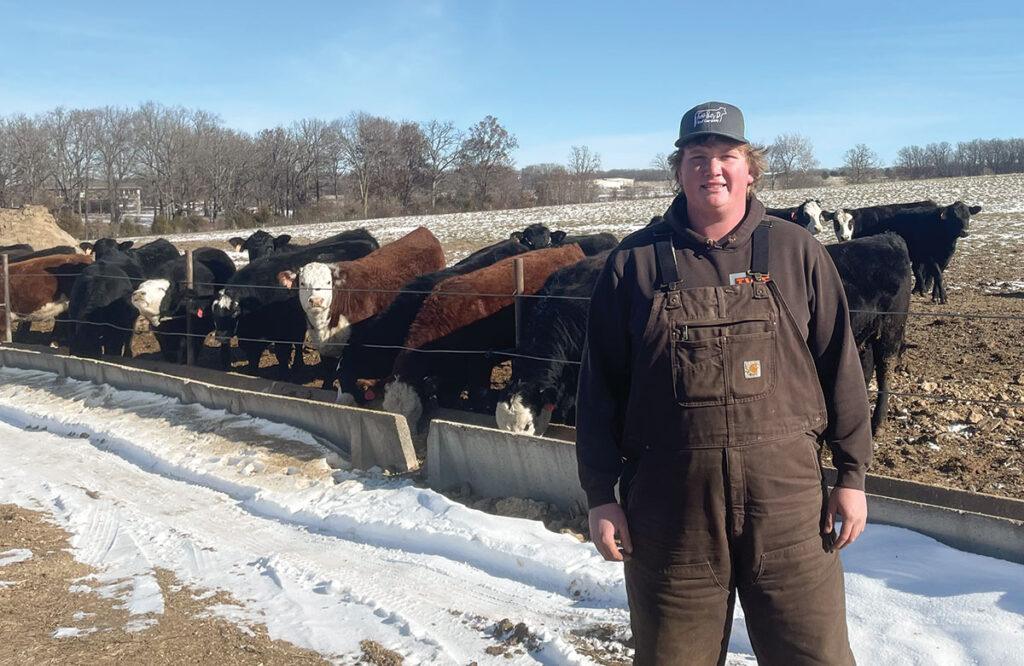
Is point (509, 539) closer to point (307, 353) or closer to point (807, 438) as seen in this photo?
point (807, 438)

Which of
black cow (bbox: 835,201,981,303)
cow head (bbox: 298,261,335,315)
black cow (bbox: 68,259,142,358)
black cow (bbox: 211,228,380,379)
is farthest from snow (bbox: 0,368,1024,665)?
black cow (bbox: 835,201,981,303)

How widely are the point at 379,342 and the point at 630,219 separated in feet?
98.1

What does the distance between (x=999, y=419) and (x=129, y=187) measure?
82891 millimetres

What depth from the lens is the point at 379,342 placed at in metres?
9.59

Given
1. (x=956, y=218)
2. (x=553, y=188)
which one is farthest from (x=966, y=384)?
(x=553, y=188)

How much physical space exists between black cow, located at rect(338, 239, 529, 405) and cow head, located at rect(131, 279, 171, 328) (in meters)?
3.76

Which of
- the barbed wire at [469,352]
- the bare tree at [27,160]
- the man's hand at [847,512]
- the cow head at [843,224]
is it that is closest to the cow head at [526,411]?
the barbed wire at [469,352]

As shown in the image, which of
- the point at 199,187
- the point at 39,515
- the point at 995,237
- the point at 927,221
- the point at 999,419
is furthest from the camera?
the point at 199,187

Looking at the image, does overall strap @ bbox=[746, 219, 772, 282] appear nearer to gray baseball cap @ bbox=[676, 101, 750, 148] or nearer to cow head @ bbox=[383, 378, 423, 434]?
gray baseball cap @ bbox=[676, 101, 750, 148]

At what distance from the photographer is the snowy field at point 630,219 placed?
27.6 metres

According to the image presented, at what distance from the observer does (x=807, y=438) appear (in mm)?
2523

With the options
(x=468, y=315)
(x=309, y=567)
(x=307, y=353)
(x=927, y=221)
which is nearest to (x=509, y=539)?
(x=309, y=567)

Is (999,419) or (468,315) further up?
(468,315)

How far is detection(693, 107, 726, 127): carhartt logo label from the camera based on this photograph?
2.53m
